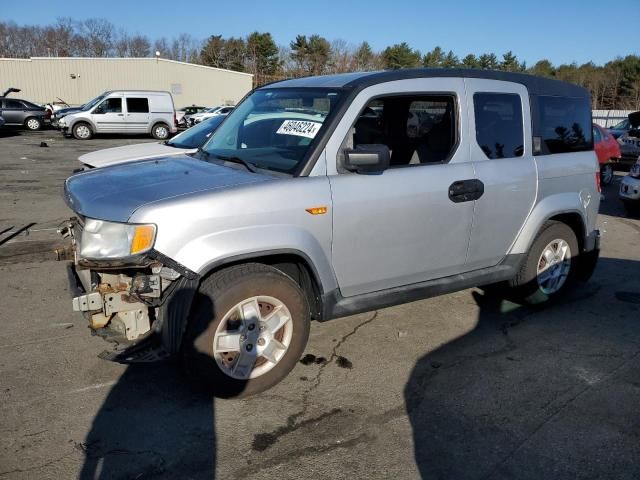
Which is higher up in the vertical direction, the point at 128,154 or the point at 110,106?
the point at 110,106

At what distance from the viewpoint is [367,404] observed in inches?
137

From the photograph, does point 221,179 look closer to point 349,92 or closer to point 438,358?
point 349,92

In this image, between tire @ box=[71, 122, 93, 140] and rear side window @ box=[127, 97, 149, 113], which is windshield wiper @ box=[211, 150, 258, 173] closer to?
rear side window @ box=[127, 97, 149, 113]

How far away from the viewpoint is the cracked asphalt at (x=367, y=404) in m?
2.90

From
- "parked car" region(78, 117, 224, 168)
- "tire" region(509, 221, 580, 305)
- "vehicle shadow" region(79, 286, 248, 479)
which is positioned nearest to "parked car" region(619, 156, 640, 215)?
"tire" region(509, 221, 580, 305)

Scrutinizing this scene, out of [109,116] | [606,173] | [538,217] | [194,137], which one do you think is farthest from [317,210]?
[109,116]

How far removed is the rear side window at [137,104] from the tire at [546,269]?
22.5m

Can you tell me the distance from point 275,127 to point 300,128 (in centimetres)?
35

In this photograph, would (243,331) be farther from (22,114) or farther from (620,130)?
(22,114)

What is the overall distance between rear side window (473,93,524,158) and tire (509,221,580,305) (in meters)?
0.87

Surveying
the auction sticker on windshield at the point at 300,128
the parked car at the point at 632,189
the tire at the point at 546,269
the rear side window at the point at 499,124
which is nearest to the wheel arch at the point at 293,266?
the auction sticker on windshield at the point at 300,128

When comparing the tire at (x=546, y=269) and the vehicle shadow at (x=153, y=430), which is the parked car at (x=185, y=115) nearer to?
the tire at (x=546, y=269)

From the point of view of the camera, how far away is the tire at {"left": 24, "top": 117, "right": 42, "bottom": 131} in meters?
28.7

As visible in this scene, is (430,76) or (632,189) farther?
(632,189)
